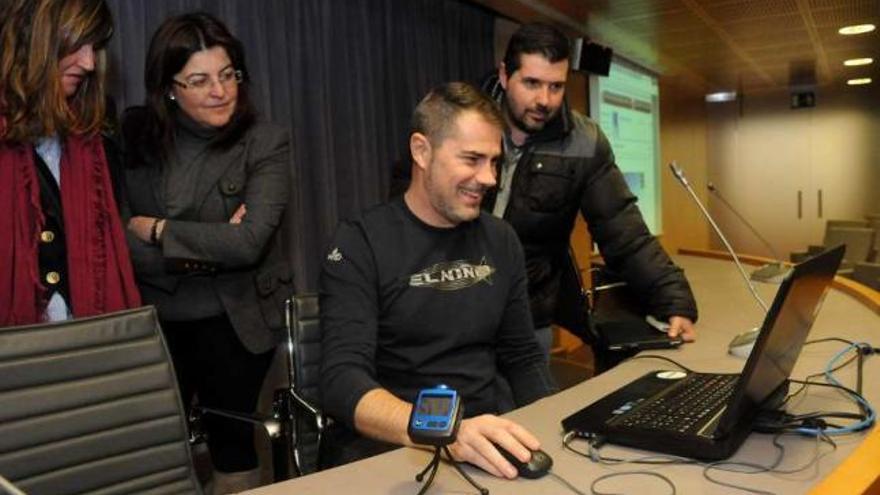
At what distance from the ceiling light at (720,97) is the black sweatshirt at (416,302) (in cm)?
835

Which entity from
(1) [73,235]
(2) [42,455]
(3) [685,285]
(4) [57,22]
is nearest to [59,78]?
(4) [57,22]

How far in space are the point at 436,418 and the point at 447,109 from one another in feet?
2.70

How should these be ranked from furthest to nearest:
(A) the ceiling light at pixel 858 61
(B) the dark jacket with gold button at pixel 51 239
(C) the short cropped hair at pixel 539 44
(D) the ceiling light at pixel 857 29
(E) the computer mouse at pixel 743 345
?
(A) the ceiling light at pixel 858 61
(D) the ceiling light at pixel 857 29
(C) the short cropped hair at pixel 539 44
(E) the computer mouse at pixel 743 345
(B) the dark jacket with gold button at pixel 51 239

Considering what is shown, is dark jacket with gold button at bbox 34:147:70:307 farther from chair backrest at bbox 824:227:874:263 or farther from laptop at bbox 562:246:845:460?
chair backrest at bbox 824:227:874:263

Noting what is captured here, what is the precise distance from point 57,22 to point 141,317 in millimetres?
707

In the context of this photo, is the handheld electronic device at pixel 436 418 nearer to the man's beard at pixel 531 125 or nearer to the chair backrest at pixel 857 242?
the man's beard at pixel 531 125

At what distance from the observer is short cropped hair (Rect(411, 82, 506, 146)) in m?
1.65

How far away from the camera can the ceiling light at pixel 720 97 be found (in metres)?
9.16

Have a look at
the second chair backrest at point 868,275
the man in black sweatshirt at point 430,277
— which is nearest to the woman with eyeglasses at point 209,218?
the man in black sweatshirt at point 430,277

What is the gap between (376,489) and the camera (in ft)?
3.60

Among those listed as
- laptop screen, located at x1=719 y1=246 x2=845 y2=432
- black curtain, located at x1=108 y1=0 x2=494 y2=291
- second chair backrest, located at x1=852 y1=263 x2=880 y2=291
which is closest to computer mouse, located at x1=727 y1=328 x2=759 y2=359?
laptop screen, located at x1=719 y1=246 x2=845 y2=432

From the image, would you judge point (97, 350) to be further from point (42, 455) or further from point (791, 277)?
point (791, 277)

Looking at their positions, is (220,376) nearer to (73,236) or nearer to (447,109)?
(73,236)

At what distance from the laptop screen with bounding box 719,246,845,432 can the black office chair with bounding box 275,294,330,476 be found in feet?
3.36
